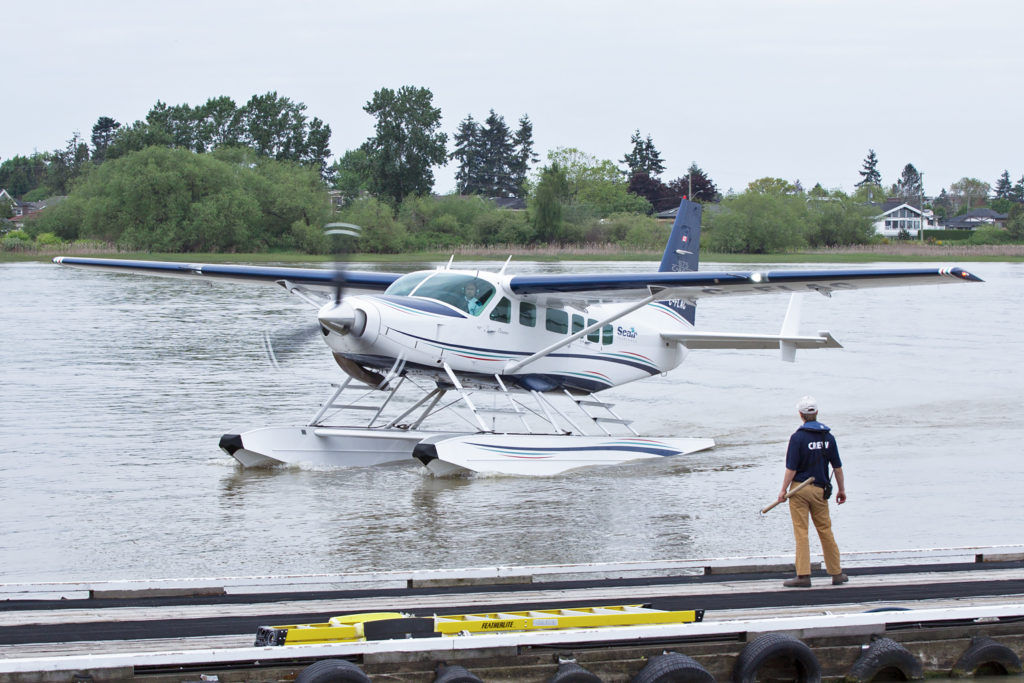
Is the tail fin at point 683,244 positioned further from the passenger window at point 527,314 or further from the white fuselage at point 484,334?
the passenger window at point 527,314

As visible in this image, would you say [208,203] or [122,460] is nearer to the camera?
[122,460]

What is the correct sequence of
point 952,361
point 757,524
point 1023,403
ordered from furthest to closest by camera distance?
1. point 952,361
2. point 1023,403
3. point 757,524

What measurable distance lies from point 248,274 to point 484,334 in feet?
10.6

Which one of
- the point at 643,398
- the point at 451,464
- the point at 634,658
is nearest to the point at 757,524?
the point at 451,464

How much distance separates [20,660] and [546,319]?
385 inches

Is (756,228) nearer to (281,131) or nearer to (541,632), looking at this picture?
(281,131)

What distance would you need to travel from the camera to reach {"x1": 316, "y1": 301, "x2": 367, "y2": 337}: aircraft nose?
12.1m

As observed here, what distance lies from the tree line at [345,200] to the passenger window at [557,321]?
51.8 m

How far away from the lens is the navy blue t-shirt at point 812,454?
7.45 metres

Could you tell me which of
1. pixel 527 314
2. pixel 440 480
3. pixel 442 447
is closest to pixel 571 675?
pixel 442 447

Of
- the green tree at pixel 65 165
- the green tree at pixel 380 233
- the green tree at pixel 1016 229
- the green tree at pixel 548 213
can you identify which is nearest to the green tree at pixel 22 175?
the green tree at pixel 65 165

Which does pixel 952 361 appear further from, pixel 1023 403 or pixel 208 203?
pixel 208 203

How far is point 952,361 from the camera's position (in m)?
26.6

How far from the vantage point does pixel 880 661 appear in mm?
6543
